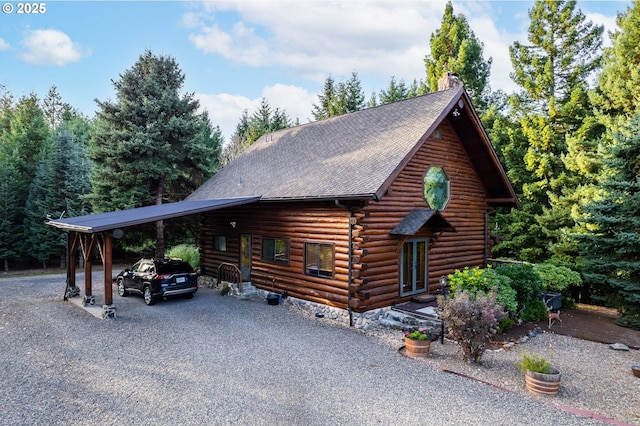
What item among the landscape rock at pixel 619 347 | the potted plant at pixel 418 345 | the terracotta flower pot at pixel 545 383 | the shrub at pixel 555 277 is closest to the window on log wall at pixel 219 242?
the potted plant at pixel 418 345

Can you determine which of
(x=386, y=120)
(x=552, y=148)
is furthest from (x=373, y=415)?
(x=552, y=148)

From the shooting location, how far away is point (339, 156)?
13.4 meters

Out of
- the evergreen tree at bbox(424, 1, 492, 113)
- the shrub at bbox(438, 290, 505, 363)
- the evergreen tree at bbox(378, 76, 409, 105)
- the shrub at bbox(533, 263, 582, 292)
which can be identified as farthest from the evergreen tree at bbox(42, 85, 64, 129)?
the shrub at bbox(533, 263, 582, 292)

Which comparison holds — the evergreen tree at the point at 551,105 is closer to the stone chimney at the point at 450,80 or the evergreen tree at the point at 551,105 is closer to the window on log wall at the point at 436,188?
the stone chimney at the point at 450,80

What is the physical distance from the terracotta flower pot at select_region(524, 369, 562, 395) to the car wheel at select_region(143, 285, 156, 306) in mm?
11683

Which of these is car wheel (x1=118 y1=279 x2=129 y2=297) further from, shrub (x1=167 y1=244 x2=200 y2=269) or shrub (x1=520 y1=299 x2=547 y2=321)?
shrub (x1=520 y1=299 x2=547 y2=321)

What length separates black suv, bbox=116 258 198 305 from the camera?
42.2ft

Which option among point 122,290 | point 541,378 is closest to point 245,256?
point 122,290

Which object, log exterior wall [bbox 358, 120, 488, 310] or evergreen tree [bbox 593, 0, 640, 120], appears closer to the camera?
log exterior wall [bbox 358, 120, 488, 310]

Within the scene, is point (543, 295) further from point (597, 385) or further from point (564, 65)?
point (564, 65)

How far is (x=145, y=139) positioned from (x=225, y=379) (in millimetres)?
16133

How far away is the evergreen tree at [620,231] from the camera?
12344 mm

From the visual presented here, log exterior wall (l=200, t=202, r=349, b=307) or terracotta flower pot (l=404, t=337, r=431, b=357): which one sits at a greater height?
log exterior wall (l=200, t=202, r=349, b=307)

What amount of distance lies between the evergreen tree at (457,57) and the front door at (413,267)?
A: 61.5ft
